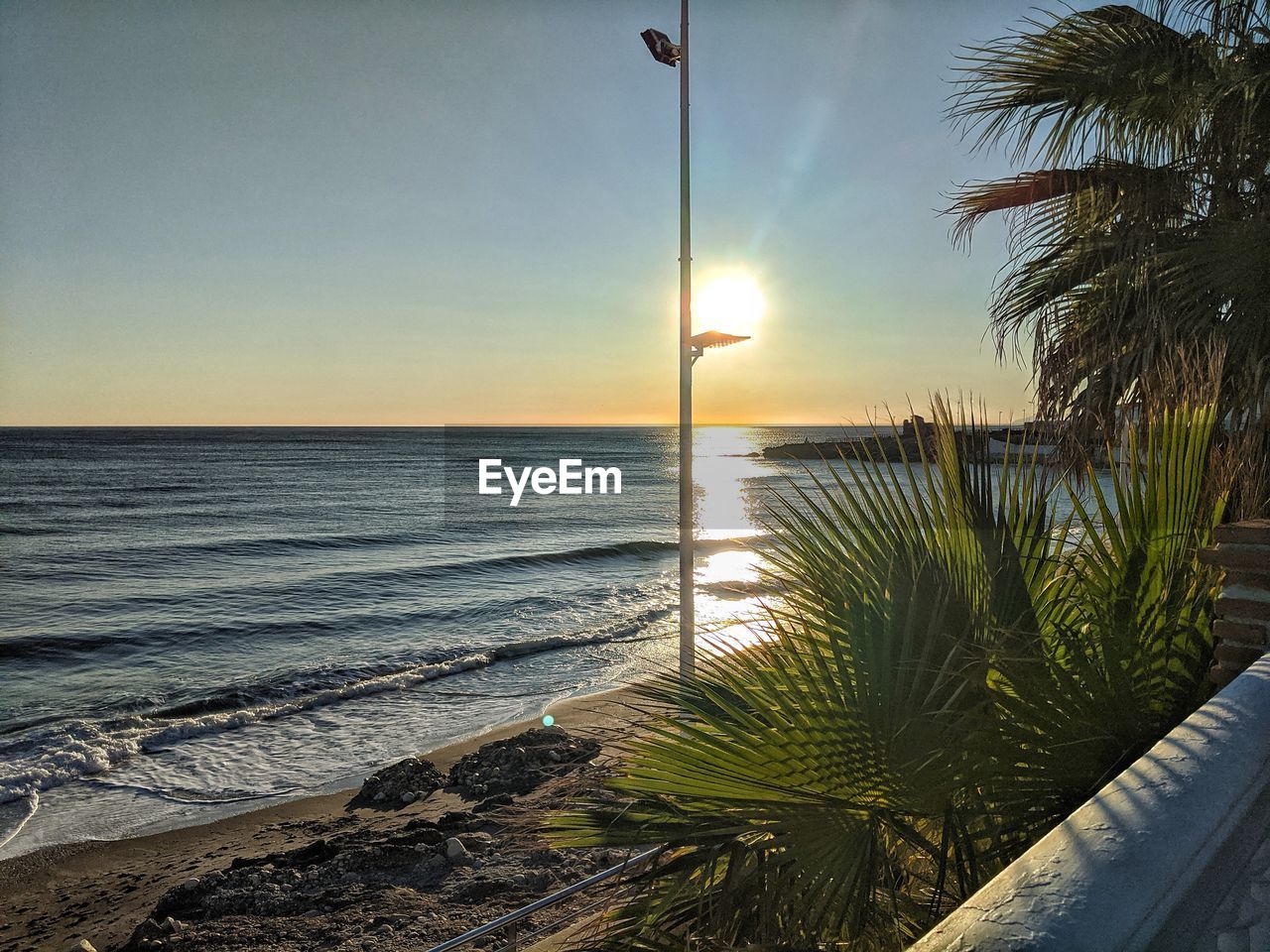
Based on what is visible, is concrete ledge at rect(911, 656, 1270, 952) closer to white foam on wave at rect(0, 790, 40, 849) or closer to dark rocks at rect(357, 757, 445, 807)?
dark rocks at rect(357, 757, 445, 807)

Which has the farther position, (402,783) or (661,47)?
(402,783)

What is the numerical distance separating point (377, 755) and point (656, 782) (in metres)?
10.4

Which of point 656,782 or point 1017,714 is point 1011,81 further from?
point 656,782

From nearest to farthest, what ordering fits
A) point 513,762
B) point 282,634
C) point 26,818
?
point 26,818
point 513,762
point 282,634

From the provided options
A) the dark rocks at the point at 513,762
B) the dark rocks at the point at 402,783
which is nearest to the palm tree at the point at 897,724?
the dark rocks at the point at 513,762

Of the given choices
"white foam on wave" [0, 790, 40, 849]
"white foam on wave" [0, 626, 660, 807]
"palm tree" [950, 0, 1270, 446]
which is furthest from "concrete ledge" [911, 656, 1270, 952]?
"white foam on wave" [0, 626, 660, 807]

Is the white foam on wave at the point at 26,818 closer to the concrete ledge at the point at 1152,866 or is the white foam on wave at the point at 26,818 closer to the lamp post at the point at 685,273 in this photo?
the lamp post at the point at 685,273

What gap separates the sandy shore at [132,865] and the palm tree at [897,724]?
13.9 feet

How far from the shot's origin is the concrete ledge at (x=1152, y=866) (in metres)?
1.13

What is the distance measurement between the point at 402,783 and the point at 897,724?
29.0 ft

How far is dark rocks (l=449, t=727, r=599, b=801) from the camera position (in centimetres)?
956

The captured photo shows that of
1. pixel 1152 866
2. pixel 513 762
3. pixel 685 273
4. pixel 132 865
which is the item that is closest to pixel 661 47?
pixel 685 273

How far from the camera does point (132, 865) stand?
8297 mm

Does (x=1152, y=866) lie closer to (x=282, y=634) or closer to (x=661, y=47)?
(x=661, y=47)
